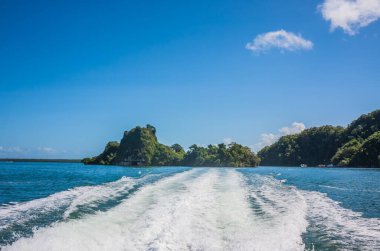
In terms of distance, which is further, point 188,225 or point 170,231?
point 188,225

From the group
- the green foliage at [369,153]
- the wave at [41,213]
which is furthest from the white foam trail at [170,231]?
the green foliage at [369,153]

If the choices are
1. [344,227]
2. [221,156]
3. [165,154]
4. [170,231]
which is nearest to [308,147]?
[221,156]

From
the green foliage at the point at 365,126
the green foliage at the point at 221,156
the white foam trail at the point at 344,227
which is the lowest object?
the white foam trail at the point at 344,227

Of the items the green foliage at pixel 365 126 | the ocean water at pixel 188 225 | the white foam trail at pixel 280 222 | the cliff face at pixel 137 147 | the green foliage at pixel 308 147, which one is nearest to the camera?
the ocean water at pixel 188 225

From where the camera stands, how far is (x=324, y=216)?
1201cm

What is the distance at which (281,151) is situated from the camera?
515 ft

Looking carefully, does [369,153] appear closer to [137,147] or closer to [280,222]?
[137,147]

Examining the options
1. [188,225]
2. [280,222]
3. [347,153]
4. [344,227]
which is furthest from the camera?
[347,153]

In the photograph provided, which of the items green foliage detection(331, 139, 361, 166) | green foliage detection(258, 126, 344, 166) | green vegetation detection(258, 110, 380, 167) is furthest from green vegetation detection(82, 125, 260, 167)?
green foliage detection(258, 126, 344, 166)

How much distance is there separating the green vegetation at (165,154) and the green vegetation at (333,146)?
2978cm

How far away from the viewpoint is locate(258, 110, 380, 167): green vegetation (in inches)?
3588

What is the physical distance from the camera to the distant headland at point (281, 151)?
4050 inches

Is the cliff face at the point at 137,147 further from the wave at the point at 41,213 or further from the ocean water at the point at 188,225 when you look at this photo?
the ocean water at the point at 188,225

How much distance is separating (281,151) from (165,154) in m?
56.8
